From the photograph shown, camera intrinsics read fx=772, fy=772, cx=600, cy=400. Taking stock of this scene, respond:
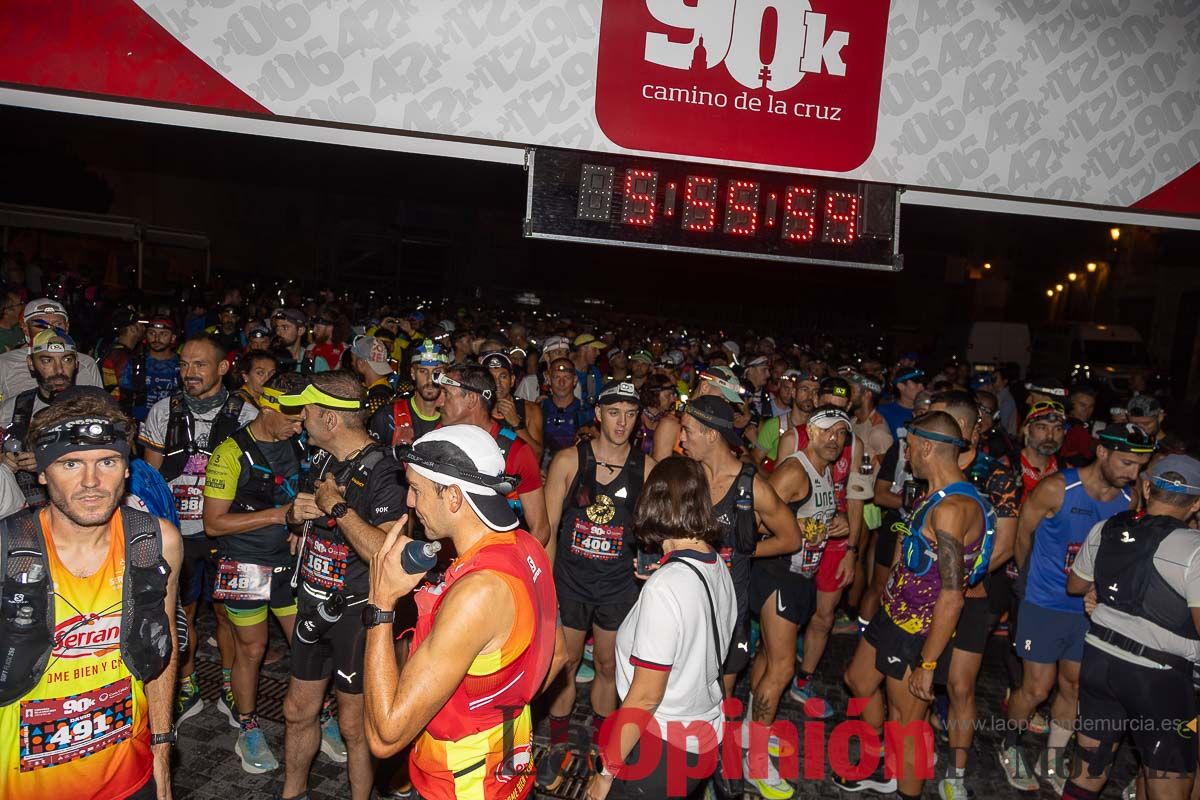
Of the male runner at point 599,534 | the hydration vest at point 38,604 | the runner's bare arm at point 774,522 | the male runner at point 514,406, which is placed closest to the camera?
the hydration vest at point 38,604

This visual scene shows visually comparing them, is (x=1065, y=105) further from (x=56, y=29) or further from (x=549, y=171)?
(x=56, y=29)

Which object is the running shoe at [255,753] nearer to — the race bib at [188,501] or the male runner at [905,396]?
A: the race bib at [188,501]

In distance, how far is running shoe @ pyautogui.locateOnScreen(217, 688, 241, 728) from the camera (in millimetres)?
5074

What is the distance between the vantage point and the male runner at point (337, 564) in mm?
3924

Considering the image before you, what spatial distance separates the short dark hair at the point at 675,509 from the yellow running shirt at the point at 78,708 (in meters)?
2.04

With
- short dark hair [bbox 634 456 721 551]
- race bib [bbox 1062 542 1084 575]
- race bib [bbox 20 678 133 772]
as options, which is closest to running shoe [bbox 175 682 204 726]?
race bib [bbox 20 678 133 772]

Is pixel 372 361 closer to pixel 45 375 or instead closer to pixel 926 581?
pixel 45 375

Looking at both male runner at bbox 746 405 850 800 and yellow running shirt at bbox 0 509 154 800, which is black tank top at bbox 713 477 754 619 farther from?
yellow running shirt at bbox 0 509 154 800

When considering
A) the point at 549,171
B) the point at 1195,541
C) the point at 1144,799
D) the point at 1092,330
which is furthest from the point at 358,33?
the point at 1092,330

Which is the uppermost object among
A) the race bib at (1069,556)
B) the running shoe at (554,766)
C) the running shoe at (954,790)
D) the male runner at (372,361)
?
the male runner at (372,361)

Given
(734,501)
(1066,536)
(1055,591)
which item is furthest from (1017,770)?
(734,501)

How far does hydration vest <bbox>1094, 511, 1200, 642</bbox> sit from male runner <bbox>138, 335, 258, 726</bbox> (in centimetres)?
528

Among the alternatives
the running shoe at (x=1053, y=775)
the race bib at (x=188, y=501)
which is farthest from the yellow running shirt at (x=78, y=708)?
the running shoe at (x=1053, y=775)

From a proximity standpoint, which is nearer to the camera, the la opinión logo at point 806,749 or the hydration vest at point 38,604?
the hydration vest at point 38,604
